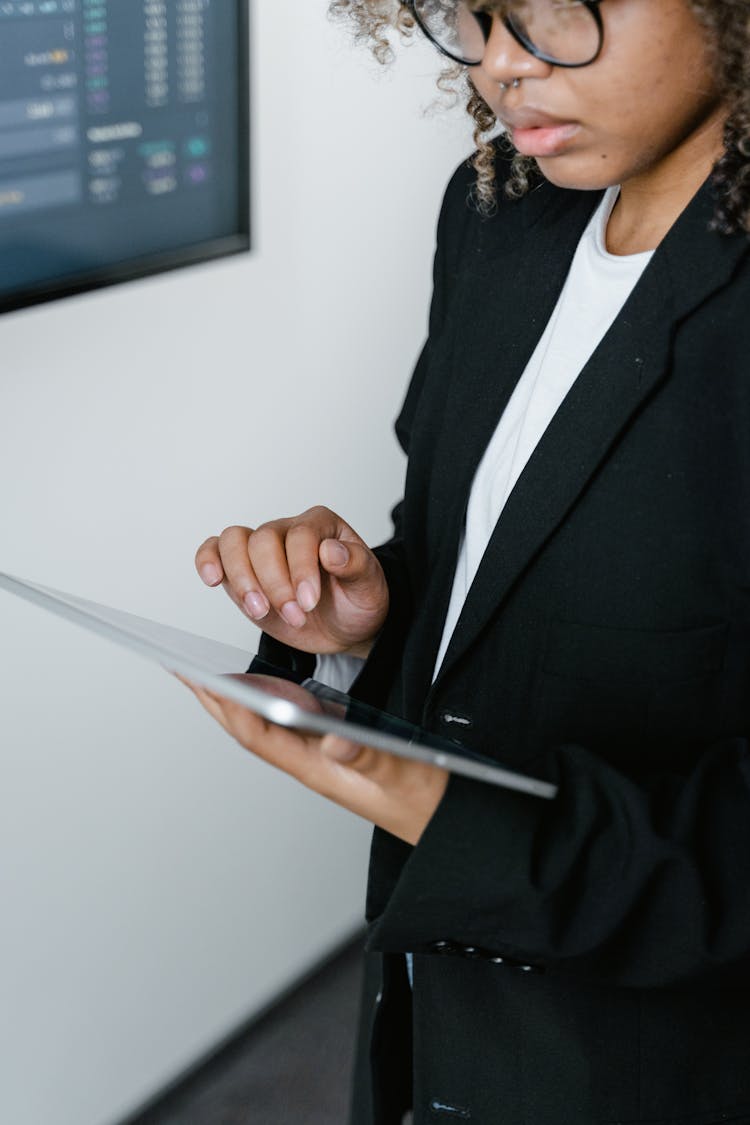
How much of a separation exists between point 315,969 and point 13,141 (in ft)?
5.81

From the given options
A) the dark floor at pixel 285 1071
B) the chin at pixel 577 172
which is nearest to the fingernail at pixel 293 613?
the chin at pixel 577 172

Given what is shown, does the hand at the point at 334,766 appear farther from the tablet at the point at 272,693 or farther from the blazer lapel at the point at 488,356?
the blazer lapel at the point at 488,356

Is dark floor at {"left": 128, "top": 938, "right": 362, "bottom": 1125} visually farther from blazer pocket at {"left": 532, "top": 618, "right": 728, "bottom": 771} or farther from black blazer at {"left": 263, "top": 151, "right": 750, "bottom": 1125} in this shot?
blazer pocket at {"left": 532, "top": 618, "right": 728, "bottom": 771}

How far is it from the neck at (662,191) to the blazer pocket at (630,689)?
1.10 feet

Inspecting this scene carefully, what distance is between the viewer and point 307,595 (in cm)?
104

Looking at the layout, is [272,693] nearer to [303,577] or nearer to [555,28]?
[303,577]

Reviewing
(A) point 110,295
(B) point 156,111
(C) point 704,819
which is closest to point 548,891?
(C) point 704,819

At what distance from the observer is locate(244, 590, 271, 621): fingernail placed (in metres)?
1.06

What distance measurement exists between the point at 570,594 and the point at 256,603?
259 millimetres

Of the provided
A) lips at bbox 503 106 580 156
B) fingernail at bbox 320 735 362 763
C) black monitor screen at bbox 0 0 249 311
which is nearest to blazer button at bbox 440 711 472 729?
fingernail at bbox 320 735 362 763

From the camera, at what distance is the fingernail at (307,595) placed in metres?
1.04

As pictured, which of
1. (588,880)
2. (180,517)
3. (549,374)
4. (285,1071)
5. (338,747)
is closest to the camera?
(338,747)

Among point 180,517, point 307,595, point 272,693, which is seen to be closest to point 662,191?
point 307,595

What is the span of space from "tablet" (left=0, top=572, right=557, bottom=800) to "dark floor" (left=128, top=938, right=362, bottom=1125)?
4.77 ft
